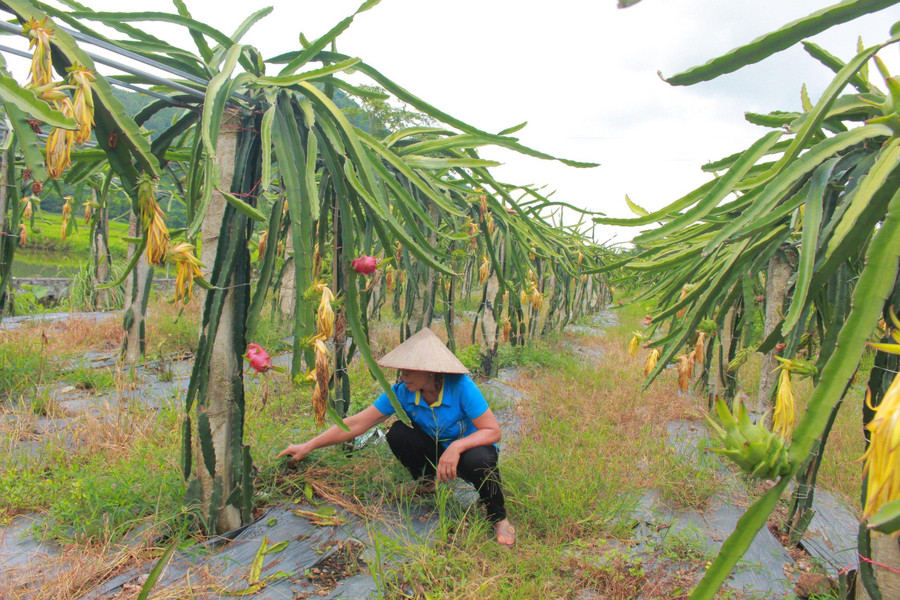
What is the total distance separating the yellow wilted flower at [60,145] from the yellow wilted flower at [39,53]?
2.0 inches

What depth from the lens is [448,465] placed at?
198 centimetres

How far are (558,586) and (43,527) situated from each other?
1.65 metres

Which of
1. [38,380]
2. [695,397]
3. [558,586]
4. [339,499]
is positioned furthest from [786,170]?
[38,380]

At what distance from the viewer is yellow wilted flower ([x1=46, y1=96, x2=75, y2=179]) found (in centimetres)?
88

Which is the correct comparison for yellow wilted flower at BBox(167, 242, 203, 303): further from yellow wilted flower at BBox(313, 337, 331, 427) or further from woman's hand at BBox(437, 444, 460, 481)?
woman's hand at BBox(437, 444, 460, 481)

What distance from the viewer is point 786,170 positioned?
940mm

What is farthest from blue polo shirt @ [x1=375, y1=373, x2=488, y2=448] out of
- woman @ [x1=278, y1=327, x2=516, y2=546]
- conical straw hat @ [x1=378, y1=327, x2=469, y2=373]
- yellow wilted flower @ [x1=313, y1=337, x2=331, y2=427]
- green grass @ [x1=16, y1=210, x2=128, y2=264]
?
green grass @ [x1=16, y1=210, x2=128, y2=264]

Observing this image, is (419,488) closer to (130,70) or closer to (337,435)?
(337,435)

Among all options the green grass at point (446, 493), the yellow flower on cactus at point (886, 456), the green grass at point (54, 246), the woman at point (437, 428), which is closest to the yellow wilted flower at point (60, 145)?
the green grass at point (446, 493)

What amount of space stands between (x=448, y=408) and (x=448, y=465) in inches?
10.1

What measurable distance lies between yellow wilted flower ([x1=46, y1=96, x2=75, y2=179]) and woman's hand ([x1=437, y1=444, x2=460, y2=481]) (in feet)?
4.88

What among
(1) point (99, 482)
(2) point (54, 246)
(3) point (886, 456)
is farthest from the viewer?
(2) point (54, 246)

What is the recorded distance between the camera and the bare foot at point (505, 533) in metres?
1.90

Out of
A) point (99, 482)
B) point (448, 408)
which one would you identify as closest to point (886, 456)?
point (448, 408)
